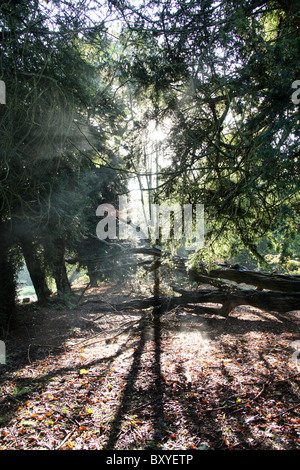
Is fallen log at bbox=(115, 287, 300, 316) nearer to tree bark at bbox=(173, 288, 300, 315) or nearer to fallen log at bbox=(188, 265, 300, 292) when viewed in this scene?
tree bark at bbox=(173, 288, 300, 315)

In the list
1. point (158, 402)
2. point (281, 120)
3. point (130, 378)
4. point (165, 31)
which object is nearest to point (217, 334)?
point (130, 378)

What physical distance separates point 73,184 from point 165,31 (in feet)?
17.4

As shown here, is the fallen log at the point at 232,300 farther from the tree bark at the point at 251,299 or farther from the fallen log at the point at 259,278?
the fallen log at the point at 259,278

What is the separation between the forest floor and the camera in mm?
2535

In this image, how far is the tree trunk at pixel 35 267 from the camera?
26.4ft

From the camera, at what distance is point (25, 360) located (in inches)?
192

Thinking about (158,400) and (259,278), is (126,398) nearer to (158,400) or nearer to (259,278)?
(158,400)

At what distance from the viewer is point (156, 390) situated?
350 cm

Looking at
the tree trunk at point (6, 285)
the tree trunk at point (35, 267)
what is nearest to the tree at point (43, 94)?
the tree trunk at point (6, 285)

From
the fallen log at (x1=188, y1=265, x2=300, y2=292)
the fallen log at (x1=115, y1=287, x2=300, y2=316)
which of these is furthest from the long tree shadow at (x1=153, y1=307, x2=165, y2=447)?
the fallen log at (x1=188, y1=265, x2=300, y2=292)

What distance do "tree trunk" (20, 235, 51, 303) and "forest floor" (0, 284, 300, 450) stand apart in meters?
2.77

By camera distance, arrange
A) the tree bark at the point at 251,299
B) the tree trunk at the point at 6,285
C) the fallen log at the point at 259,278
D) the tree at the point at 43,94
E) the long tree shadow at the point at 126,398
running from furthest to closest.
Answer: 1. the tree trunk at the point at 6,285
2. the fallen log at the point at 259,278
3. the tree bark at the point at 251,299
4. the tree at the point at 43,94
5. the long tree shadow at the point at 126,398

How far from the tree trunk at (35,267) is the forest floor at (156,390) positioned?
277 cm

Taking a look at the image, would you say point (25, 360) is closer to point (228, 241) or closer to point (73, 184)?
point (228, 241)
